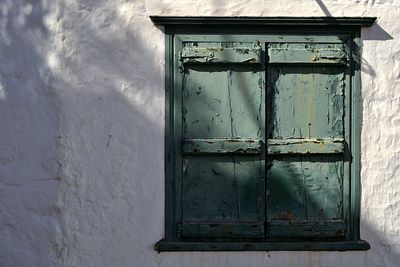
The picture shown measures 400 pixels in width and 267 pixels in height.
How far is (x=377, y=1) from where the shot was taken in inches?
193

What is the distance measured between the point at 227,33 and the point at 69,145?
1528 millimetres

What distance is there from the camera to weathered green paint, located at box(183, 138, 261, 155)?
483 centimetres

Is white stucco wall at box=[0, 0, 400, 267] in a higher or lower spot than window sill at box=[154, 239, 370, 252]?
higher

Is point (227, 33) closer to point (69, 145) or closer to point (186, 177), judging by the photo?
point (186, 177)

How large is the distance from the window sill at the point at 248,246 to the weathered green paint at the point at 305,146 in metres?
0.73

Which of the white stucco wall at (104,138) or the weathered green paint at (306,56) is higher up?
the weathered green paint at (306,56)

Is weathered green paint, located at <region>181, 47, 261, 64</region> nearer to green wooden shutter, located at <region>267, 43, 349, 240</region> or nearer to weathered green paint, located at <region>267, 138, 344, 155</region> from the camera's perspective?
green wooden shutter, located at <region>267, 43, 349, 240</region>

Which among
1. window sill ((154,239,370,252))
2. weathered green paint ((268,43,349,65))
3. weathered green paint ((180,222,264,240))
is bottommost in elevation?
window sill ((154,239,370,252))

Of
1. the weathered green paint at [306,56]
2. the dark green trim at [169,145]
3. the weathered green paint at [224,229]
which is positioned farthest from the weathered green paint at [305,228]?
the weathered green paint at [306,56]

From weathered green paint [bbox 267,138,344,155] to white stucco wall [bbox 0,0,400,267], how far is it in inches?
9.7

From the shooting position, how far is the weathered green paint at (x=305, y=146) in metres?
4.85

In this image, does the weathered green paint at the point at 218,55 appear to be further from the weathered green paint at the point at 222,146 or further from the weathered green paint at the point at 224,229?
the weathered green paint at the point at 224,229

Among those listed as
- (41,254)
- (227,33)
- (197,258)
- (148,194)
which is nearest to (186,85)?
(227,33)

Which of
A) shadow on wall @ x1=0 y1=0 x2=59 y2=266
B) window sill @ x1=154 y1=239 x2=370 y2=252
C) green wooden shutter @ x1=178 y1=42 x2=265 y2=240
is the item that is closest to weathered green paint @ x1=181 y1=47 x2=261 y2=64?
green wooden shutter @ x1=178 y1=42 x2=265 y2=240
